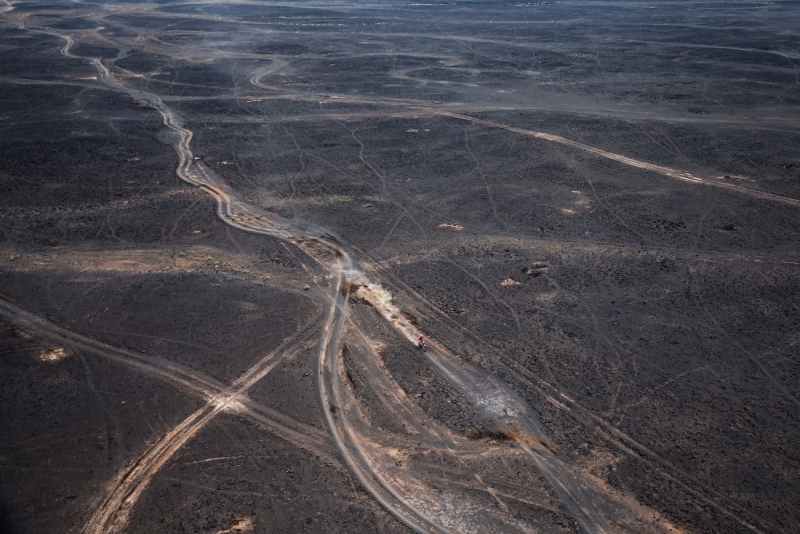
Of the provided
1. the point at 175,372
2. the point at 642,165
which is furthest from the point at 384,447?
the point at 642,165

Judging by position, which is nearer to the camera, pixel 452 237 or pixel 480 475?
pixel 480 475

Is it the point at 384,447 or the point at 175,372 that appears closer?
the point at 384,447

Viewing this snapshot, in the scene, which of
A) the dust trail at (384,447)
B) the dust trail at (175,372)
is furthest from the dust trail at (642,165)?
Answer: the dust trail at (175,372)

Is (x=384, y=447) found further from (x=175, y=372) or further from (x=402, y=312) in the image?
(x=175, y=372)

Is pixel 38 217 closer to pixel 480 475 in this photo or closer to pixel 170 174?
pixel 170 174

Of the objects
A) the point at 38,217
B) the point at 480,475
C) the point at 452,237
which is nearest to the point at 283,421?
the point at 480,475

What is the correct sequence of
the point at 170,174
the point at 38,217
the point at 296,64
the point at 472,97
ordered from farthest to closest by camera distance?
the point at 296,64
the point at 472,97
the point at 170,174
the point at 38,217
